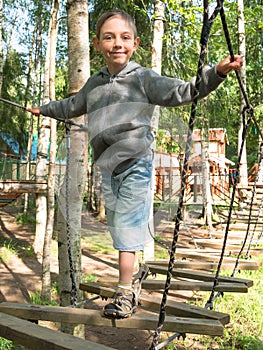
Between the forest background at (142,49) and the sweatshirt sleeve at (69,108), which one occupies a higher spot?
the forest background at (142,49)

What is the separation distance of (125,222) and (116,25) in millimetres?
797

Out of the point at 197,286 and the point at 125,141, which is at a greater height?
the point at 125,141


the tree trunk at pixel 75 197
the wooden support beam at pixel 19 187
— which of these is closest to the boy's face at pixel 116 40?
the tree trunk at pixel 75 197

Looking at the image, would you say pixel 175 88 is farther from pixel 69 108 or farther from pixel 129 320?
pixel 129 320

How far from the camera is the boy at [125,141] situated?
5.79ft

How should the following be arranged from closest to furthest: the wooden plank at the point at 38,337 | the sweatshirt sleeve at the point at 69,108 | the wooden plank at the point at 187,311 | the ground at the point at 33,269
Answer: the wooden plank at the point at 38,337 < the wooden plank at the point at 187,311 < the sweatshirt sleeve at the point at 69,108 < the ground at the point at 33,269

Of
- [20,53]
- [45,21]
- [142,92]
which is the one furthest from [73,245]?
[20,53]

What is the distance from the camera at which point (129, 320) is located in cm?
177

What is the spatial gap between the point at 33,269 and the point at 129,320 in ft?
18.5

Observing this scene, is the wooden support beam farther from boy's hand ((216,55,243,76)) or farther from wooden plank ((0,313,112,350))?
boy's hand ((216,55,243,76))

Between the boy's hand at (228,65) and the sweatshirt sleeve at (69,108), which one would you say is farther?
the sweatshirt sleeve at (69,108)

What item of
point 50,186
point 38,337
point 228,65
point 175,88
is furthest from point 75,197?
point 50,186

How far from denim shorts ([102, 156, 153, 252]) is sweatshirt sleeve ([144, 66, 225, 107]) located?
259mm

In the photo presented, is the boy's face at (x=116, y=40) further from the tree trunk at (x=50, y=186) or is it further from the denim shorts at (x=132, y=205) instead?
the tree trunk at (x=50, y=186)
